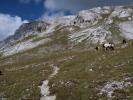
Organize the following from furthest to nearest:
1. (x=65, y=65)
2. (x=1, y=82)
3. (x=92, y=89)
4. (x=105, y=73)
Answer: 1. (x=65, y=65)
2. (x=1, y=82)
3. (x=105, y=73)
4. (x=92, y=89)

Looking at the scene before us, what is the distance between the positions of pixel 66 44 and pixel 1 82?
120881 mm

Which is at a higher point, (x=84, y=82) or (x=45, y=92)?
(x=84, y=82)

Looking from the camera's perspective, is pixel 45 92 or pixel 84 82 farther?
pixel 84 82

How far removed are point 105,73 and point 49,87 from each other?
12177 millimetres

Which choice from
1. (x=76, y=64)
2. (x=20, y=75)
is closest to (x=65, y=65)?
(x=76, y=64)

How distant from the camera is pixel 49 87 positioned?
2475 inches

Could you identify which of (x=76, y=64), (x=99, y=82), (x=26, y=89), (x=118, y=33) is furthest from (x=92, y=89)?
(x=118, y=33)

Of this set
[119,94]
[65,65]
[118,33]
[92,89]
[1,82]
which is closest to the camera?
[119,94]

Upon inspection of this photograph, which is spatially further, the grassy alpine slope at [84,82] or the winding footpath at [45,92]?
the winding footpath at [45,92]

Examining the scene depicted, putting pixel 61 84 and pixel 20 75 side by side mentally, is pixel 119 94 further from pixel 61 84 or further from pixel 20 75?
pixel 20 75

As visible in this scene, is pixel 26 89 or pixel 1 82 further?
pixel 1 82

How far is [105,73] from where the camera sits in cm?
6706

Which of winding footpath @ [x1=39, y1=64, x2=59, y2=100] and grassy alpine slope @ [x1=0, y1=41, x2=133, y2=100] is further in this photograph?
winding footpath @ [x1=39, y1=64, x2=59, y2=100]

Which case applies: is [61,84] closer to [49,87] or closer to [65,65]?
[49,87]
